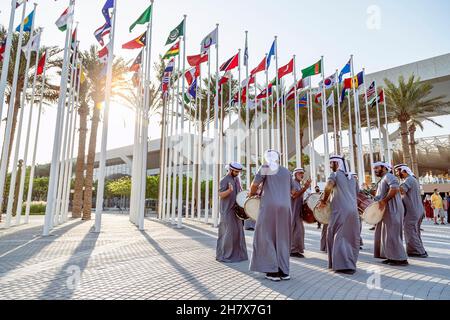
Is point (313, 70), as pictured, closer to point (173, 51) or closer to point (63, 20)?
point (173, 51)

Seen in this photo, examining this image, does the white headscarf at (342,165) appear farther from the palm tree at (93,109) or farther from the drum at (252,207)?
the palm tree at (93,109)

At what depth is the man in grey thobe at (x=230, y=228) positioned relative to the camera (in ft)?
22.0

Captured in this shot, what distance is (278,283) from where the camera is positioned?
15.7 ft

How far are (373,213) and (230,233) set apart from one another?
294cm

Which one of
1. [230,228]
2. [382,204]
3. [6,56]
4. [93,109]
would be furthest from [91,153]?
[382,204]

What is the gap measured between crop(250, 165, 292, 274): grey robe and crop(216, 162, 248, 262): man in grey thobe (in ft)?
4.58

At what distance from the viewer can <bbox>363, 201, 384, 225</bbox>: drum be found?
6.70 m

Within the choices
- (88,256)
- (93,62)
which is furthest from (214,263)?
(93,62)

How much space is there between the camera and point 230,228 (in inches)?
266

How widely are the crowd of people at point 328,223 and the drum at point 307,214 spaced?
0.71 feet

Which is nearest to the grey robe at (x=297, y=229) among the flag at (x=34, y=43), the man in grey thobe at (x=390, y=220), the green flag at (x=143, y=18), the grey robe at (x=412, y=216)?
the man in grey thobe at (x=390, y=220)

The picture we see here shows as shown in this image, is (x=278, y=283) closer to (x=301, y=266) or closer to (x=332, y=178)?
Answer: (x=301, y=266)

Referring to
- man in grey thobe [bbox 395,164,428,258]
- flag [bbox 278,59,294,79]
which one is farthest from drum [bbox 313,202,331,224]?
flag [bbox 278,59,294,79]
